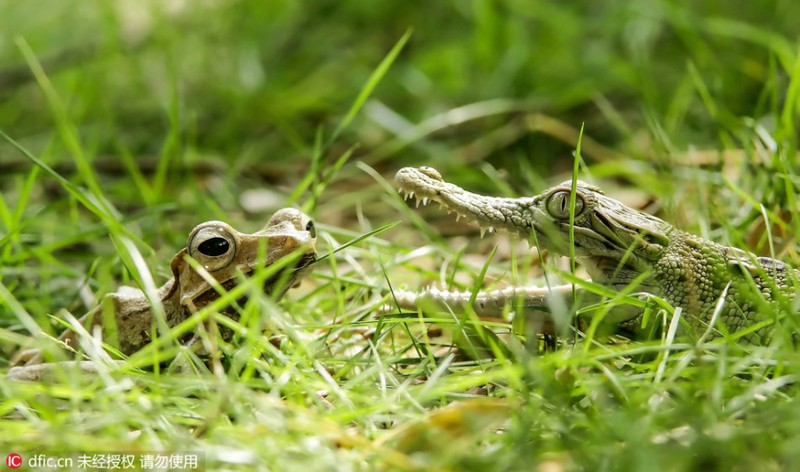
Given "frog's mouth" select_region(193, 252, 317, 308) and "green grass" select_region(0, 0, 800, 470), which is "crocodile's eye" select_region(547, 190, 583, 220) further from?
"frog's mouth" select_region(193, 252, 317, 308)

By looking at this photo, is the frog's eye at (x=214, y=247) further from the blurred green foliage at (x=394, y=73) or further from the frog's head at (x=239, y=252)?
the blurred green foliage at (x=394, y=73)

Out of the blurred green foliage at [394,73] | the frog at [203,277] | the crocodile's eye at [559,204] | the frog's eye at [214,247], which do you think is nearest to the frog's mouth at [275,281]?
the frog at [203,277]

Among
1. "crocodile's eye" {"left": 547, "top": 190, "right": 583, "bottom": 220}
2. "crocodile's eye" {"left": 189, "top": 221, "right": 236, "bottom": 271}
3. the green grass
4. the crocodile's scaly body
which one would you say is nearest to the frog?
"crocodile's eye" {"left": 189, "top": 221, "right": 236, "bottom": 271}

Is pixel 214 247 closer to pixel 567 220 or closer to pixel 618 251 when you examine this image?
pixel 567 220

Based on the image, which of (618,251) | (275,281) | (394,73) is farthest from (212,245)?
(394,73)

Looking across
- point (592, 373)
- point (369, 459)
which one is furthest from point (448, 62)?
point (369, 459)

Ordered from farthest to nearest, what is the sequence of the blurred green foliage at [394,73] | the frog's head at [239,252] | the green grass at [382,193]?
the blurred green foliage at [394,73] → the frog's head at [239,252] → the green grass at [382,193]

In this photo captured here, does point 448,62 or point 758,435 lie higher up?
point 448,62

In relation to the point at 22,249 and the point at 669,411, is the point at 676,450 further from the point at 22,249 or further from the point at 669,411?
the point at 22,249
